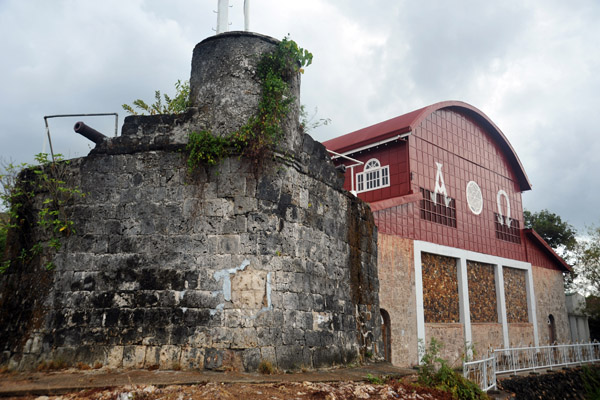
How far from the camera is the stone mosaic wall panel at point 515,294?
1886 cm

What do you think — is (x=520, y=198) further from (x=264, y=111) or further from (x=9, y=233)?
(x=9, y=233)

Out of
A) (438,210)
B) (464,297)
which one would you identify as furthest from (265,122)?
(464,297)

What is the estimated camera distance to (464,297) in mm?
15883

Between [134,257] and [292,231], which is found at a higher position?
[292,231]

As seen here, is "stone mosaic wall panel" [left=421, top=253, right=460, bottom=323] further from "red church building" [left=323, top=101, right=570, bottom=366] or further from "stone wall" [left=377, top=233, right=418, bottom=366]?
"stone wall" [left=377, top=233, right=418, bottom=366]

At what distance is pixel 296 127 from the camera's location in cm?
719

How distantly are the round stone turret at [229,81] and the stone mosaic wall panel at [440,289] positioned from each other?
9293 millimetres

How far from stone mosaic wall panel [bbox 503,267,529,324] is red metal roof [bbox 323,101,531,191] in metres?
5.07

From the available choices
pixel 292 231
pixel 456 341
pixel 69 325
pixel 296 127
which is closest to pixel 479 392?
pixel 292 231

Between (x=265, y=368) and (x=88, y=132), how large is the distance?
13.5 feet

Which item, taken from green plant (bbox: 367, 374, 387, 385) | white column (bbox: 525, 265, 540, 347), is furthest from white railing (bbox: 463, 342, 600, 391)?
green plant (bbox: 367, 374, 387, 385)

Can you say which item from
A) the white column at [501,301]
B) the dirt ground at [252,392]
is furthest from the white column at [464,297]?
the dirt ground at [252,392]

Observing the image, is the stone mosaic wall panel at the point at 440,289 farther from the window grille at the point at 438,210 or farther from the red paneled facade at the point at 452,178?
the window grille at the point at 438,210

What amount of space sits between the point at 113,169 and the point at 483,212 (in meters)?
15.9
